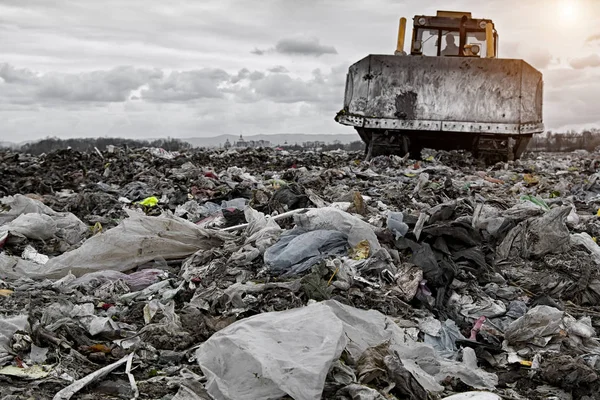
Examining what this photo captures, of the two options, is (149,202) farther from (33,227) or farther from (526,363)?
(526,363)

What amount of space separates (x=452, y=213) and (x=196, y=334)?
7.83 feet

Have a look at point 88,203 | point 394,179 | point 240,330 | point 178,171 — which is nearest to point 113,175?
point 178,171

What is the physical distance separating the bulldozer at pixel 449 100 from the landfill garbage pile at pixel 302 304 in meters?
4.37

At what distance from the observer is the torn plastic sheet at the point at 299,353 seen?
2305 mm

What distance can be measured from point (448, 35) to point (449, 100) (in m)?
2.00

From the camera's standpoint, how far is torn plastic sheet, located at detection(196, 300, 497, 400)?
2.30 meters

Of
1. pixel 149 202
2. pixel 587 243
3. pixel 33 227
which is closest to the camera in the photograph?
pixel 587 243

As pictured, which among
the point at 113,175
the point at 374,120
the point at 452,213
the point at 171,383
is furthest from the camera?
the point at 374,120

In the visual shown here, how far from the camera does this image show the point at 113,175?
29.5ft

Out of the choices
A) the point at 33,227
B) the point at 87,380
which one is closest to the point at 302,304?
the point at 87,380

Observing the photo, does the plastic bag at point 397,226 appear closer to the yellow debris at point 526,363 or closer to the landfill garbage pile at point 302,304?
the landfill garbage pile at point 302,304

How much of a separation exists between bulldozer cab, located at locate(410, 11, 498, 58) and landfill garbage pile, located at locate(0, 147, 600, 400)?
6076 mm

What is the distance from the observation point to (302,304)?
327cm

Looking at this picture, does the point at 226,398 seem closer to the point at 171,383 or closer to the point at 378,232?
the point at 171,383
